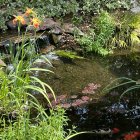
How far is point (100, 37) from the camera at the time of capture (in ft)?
29.1

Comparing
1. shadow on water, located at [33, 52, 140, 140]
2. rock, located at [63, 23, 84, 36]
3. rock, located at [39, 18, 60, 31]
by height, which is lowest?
shadow on water, located at [33, 52, 140, 140]

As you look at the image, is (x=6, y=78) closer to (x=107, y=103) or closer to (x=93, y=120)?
(x=93, y=120)

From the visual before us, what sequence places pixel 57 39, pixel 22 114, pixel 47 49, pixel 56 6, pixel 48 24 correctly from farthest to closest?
pixel 56 6
pixel 48 24
pixel 57 39
pixel 47 49
pixel 22 114

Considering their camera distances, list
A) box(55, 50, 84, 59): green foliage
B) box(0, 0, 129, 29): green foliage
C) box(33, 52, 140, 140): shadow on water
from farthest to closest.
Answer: box(0, 0, 129, 29): green foliage → box(55, 50, 84, 59): green foliage → box(33, 52, 140, 140): shadow on water

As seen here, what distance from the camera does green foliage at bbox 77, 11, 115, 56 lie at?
8.70m

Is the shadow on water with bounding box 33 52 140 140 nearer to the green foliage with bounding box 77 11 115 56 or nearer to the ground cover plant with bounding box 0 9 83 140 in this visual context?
the green foliage with bounding box 77 11 115 56

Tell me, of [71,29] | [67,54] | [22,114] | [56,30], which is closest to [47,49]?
[56,30]

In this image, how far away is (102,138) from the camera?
5344 millimetres

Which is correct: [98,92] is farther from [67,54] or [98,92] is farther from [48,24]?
[48,24]

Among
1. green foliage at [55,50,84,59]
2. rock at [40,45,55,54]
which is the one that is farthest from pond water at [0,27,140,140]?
rock at [40,45,55,54]

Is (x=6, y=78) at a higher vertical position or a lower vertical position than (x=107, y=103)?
higher

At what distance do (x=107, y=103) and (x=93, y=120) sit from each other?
60 cm

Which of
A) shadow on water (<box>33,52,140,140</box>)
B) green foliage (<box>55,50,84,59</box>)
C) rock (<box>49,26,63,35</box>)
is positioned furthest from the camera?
rock (<box>49,26,63,35</box>)

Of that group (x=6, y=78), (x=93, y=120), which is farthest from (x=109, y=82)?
(x=6, y=78)
